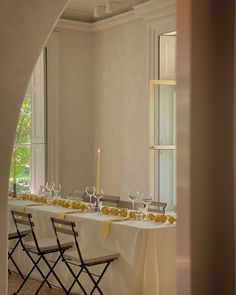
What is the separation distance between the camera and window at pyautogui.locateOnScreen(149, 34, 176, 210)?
25.4ft

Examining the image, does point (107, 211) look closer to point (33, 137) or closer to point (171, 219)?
point (171, 219)

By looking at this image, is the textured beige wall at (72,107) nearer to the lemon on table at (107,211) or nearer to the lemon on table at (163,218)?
the lemon on table at (107,211)

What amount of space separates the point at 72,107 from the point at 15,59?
232 inches

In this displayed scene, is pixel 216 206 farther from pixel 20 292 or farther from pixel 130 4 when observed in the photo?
pixel 130 4

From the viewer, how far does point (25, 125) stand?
9109 millimetres

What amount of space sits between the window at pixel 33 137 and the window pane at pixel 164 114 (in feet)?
6.61

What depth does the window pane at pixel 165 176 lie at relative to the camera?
7832 millimetres

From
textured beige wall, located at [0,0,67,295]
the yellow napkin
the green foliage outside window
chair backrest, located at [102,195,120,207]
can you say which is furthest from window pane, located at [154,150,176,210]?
textured beige wall, located at [0,0,67,295]

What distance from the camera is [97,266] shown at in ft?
15.6

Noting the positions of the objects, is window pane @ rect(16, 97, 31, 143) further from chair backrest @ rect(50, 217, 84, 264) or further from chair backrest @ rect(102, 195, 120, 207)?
chair backrest @ rect(50, 217, 84, 264)

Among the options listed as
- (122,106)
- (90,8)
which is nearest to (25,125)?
(122,106)

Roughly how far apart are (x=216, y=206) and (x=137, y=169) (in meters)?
6.81

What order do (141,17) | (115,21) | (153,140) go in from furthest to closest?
(115,21) < (141,17) < (153,140)

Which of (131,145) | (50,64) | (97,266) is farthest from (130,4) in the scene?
(97,266)
